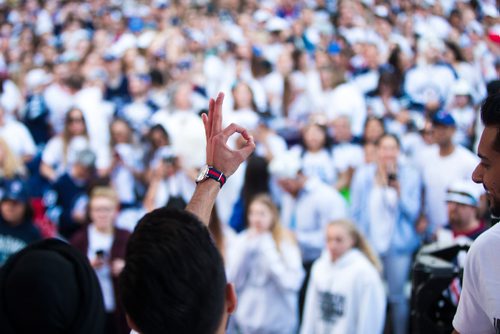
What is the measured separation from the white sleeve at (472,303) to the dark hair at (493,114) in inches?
11.7

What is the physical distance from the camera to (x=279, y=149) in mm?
6645

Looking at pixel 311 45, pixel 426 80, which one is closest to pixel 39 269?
pixel 426 80

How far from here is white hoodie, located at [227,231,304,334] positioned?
468cm

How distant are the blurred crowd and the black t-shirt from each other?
0.01 metres

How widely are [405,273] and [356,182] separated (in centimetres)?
83

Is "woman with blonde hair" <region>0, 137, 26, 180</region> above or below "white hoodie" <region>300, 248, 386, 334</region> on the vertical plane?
below

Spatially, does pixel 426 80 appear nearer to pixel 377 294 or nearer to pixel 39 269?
pixel 377 294

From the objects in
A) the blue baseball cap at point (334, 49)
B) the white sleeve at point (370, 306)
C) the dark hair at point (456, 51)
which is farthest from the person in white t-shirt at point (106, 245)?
the blue baseball cap at point (334, 49)

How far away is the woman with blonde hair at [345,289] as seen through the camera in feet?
14.4

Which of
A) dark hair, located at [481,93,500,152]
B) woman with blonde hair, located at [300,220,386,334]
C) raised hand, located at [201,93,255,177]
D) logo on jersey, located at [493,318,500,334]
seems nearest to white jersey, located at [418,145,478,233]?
woman with blonde hair, located at [300,220,386,334]

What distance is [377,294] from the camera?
173 inches

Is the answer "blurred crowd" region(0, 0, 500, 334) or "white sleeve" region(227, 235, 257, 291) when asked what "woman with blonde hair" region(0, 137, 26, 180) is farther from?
"white sleeve" region(227, 235, 257, 291)

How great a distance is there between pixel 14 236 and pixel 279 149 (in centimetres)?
265

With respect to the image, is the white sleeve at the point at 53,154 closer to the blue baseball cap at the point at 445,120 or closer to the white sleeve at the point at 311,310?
the white sleeve at the point at 311,310
